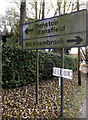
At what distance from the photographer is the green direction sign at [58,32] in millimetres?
2223

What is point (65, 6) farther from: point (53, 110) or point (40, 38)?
point (53, 110)

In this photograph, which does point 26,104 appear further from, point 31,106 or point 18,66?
point 18,66

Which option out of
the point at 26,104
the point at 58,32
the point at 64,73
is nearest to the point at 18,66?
the point at 26,104

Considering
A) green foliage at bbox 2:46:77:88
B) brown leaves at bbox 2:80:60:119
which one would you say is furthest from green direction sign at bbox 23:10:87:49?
brown leaves at bbox 2:80:60:119

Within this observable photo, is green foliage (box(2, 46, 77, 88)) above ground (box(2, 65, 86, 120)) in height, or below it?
above

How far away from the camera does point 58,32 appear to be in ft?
8.22

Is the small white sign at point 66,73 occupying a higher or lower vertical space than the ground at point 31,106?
higher

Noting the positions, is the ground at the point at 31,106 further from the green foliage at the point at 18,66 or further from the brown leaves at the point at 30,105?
the green foliage at the point at 18,66

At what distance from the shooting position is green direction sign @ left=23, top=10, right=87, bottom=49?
7.29 ft

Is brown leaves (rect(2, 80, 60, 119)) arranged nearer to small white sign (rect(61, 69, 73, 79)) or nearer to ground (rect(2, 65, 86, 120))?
ground (rect(2, 65, 86, 120))

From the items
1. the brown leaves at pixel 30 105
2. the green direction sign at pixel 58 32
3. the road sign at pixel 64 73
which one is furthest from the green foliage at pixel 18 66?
the road sign at pixel 64 73

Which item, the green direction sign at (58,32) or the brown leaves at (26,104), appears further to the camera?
the brown leaves at (26,104)

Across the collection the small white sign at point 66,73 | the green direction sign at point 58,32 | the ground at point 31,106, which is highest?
the green direction sign at point 58,32

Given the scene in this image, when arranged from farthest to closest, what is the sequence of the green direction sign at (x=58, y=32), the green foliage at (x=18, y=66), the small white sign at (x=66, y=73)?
1. the green foliage at (x=18, y=66)
2. the small white sign at (x=66, y=73)
3. the green direction sign at (x=58, y=32)
